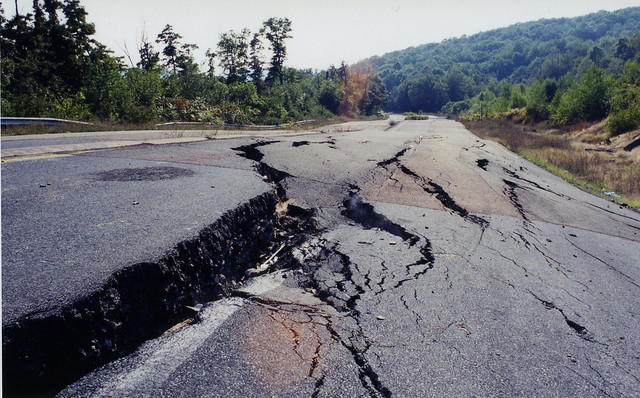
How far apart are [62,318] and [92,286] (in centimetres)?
27

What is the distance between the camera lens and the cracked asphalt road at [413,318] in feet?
5.94

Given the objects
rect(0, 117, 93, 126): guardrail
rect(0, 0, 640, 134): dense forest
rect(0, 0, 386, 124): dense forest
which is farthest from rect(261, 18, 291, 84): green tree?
rect(0, 117, 93, 126): guardrail

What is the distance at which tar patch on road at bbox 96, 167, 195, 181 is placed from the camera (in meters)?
4.55

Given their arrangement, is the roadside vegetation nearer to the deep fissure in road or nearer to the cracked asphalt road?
the cracked asphalt road

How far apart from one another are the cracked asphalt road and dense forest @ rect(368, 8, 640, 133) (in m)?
24.8

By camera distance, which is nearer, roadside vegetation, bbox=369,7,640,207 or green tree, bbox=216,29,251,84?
roadside vegetation, bbox=369,7,640,207

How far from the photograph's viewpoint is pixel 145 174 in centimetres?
484

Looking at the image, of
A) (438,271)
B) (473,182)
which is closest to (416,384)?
(438,271)

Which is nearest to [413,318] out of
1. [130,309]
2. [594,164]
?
[130,309]

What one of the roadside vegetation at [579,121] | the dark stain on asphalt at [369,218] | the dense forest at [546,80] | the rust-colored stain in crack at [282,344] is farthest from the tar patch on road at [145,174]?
the dense forest at [546,80]

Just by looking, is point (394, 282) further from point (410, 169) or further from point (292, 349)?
point (410, 169)

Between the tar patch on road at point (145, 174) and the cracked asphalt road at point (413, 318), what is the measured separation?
1.51m

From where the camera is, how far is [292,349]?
203 cm

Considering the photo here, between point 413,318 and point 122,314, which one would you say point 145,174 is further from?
point 413,318
